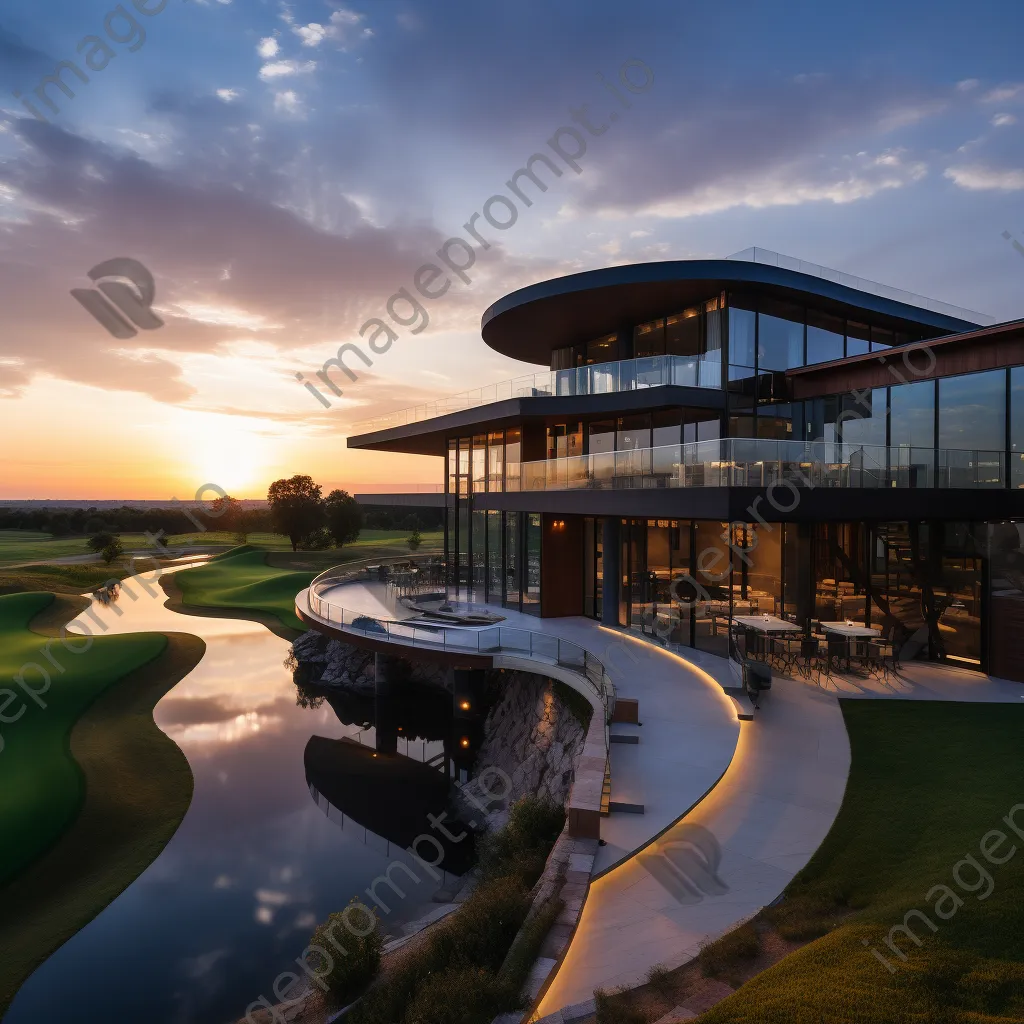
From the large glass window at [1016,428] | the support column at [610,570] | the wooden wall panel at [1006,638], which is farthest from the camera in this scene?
the support column at [610,570]

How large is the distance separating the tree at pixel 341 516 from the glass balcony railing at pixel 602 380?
41.1 m

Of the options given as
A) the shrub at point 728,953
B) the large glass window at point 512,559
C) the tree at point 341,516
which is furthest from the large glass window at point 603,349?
the tree at point 341,516

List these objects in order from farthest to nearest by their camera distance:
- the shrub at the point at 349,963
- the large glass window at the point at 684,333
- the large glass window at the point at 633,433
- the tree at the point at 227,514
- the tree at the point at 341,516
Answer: the tree at the point at 227,514
the tree at the point at 341,516
the large glass window at the point at 633,433
the large glass window at the point at 684,333
the shrub at the point at 349,963

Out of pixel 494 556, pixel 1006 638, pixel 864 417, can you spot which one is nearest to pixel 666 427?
pixel 864 417

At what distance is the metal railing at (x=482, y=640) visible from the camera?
13281mm

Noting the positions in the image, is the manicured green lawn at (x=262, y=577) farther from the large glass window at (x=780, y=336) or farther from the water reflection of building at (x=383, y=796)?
the large glass window at (x=780, y=336)

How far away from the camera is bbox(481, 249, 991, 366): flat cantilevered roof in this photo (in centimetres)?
1712

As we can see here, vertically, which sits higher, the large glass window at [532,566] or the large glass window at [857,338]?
the large glass window at [857,338]

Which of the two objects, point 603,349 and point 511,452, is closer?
point 603,349

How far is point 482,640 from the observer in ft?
52.1

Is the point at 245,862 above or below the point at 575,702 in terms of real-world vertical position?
below

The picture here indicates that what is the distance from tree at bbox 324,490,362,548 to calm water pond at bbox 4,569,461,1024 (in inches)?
1565

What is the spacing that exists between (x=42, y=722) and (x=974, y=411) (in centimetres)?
2897

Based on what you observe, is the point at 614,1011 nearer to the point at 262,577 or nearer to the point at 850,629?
the point at 850,629
